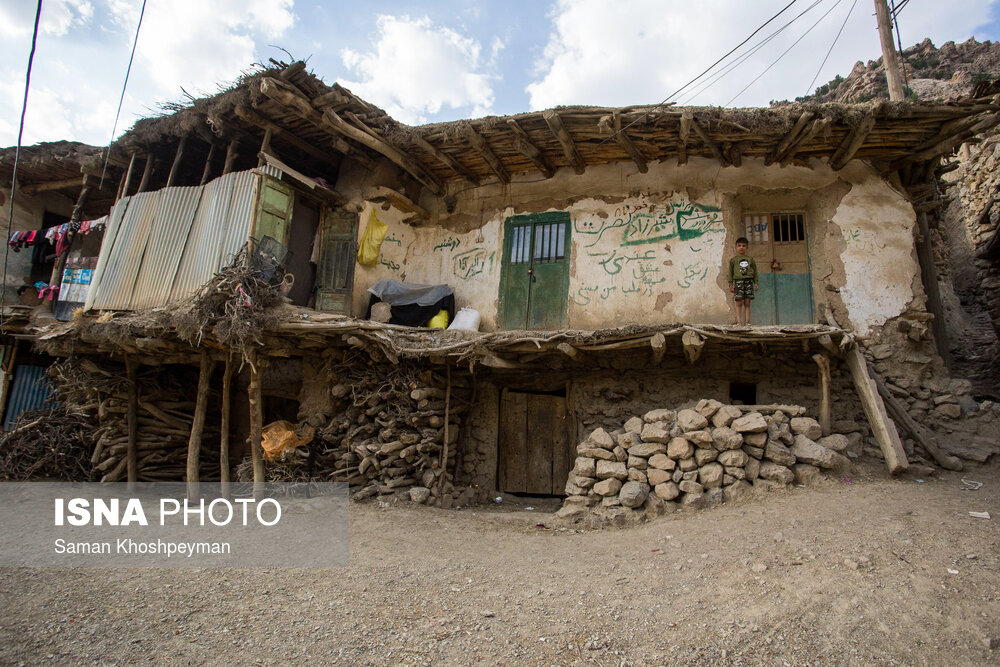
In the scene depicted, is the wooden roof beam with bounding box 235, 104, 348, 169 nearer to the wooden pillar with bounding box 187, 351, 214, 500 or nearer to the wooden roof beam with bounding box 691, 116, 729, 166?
the wooden pillar with bounding box 187, 351, 214, 500

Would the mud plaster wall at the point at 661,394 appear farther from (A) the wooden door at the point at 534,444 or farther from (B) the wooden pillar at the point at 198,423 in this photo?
(B) the wooden pillar at the point at 198,423

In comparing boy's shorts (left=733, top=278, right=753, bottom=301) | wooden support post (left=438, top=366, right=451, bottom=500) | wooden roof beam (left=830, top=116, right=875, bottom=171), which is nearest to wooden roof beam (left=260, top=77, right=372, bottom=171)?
wooden support post (left=438, top=366, right=451, bottom=500)

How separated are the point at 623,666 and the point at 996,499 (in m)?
4.57

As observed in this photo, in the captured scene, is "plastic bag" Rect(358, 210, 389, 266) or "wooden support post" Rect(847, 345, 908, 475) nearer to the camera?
"wooden support post" Rect(847, 345, 908, 475)

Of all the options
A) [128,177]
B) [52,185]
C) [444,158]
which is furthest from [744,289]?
[52,185]

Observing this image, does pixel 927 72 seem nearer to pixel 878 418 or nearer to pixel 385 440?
pixel 878 418

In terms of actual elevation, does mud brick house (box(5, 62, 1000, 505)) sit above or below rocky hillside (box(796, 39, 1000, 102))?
below

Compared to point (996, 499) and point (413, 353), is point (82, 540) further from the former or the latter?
point (996, 499)

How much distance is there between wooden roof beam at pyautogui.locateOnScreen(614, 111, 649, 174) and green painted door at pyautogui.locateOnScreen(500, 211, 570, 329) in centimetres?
132

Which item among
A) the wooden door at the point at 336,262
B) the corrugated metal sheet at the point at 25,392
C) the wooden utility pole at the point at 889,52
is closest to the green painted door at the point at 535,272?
the wooden door at the point at 336,262

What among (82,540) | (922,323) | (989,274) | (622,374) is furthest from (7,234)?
(989,274)

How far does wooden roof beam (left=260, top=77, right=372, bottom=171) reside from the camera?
7.52 meters

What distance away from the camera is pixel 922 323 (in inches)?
289

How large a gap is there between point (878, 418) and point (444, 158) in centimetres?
670
